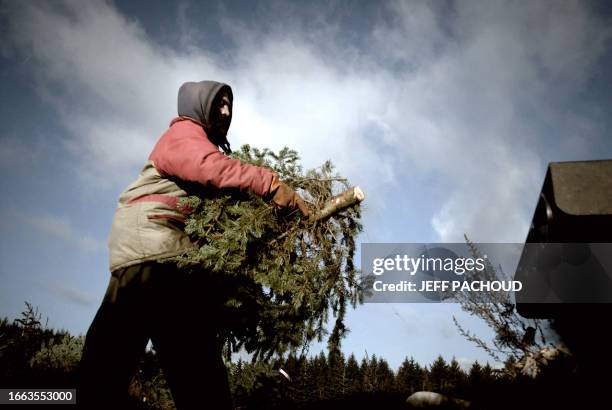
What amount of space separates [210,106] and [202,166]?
2.74ft

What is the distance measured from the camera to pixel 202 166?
2.31 metres

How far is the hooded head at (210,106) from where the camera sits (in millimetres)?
2857

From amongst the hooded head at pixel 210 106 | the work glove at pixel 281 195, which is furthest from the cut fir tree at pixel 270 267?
the hooded head at pixel 210 106

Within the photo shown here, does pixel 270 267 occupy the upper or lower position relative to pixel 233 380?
upper

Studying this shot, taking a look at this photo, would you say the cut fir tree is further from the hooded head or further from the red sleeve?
the hooded head

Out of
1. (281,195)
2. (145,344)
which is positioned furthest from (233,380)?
(281,195)

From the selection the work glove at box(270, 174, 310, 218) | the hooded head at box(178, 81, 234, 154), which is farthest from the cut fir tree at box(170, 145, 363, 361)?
the hooded head at box(178, 81, 234, 154)

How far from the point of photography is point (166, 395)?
6629 mm

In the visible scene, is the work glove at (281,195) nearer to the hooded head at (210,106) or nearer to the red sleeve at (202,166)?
the red sleeve at (202,166)

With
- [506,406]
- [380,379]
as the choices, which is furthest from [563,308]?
[380,379]

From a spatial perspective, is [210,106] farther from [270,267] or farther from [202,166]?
[270,267]

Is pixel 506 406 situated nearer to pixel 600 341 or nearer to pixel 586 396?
pixel 586 396

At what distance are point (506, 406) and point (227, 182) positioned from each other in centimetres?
380

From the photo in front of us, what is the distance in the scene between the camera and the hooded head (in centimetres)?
286
